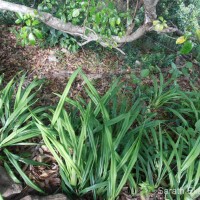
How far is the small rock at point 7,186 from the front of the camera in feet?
4.96

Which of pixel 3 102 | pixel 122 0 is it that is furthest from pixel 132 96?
Result: pixel 122 0

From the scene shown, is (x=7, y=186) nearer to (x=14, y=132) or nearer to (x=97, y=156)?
(x=14, y=132)

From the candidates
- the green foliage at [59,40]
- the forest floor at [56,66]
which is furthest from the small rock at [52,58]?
the green foliage at [59,40]

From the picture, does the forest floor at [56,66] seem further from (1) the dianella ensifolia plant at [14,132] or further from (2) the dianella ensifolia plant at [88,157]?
(2) the dianella ensifolia plant at [88,157]

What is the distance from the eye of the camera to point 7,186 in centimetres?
154

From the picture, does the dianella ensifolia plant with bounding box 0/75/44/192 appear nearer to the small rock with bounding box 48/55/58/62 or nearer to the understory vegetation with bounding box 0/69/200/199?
the understory vegetation with bounding box 0/69/200/199

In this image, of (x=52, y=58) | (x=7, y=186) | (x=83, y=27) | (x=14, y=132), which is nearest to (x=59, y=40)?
(x=52, y=58)

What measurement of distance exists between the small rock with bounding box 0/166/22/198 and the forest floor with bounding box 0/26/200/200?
0.93m

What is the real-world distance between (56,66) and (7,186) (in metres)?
1.71

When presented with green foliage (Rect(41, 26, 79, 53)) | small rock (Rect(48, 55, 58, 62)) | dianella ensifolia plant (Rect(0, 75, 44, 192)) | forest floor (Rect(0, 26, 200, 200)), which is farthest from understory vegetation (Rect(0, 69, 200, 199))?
green foliage (Rect(41, 26, 79, 53))

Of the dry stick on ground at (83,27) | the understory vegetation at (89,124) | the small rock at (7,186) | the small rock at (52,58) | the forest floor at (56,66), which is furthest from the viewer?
the small rock at (52,58)

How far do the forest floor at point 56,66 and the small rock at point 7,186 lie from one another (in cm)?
93

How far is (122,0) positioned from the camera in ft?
13.5

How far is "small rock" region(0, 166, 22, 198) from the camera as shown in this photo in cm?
151
